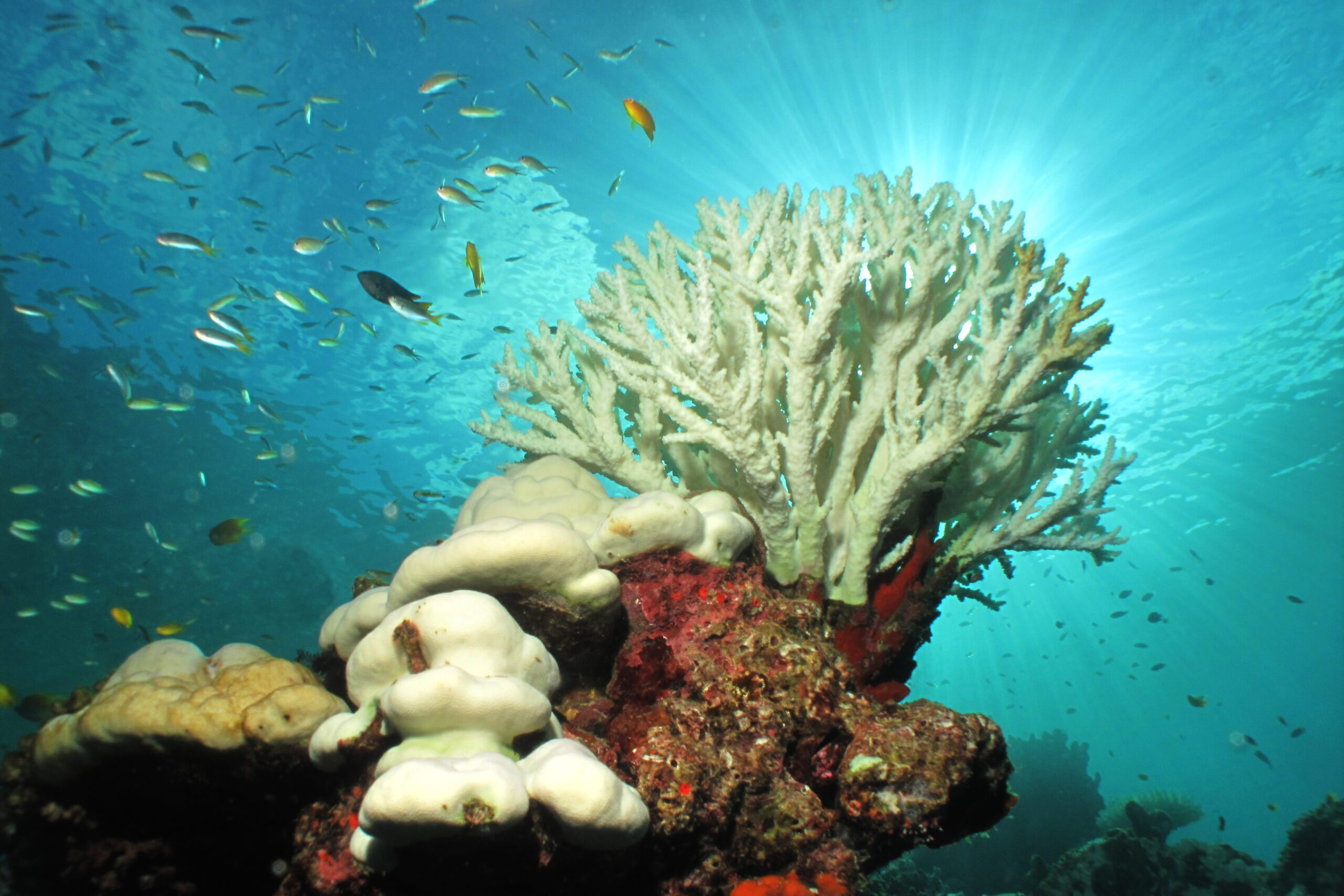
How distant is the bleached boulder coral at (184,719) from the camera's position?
2148 millimetres

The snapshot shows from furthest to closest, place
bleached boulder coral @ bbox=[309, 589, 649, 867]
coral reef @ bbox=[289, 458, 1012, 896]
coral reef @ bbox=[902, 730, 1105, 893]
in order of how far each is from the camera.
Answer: coral reef @ bbox=[902, 730, 1105, 893] → coral reef @ bbox=[289, 458, 1012, 896] → bleached boulder coral @ bbox=[309, 589, 649, 867]

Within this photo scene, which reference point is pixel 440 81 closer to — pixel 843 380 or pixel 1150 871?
pixel 843 380

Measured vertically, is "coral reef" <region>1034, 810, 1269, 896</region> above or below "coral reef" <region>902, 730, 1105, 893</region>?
above

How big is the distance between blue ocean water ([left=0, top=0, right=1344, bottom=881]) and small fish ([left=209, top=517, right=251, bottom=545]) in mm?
3897

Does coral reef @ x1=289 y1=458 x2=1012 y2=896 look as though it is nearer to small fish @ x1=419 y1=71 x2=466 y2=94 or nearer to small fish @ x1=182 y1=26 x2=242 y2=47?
small fish @ x1=419 y1=71 x2=466 y2=94

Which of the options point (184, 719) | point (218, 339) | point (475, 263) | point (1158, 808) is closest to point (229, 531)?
point (218, 339)

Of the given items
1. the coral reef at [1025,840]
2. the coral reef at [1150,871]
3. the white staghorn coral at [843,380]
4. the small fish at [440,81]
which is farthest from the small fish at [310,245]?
the coral reef at [1025,840]

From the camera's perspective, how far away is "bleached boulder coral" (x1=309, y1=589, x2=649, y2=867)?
1425mm

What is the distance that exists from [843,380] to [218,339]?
849cm

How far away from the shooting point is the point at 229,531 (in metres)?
7.00

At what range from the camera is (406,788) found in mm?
1392

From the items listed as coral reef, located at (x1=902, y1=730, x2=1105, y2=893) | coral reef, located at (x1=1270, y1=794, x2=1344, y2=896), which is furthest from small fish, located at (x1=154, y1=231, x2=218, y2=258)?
coral reef, located at (x1=1270, y1=794, x2=1344, y2=896)

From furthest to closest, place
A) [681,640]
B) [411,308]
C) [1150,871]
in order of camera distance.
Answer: [1150,871] → [411,308] → [681,640]

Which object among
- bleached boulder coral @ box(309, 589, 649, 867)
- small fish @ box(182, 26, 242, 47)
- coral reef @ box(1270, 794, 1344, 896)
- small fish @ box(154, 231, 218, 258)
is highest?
small fish @ box(182, 26, 242, 47)
